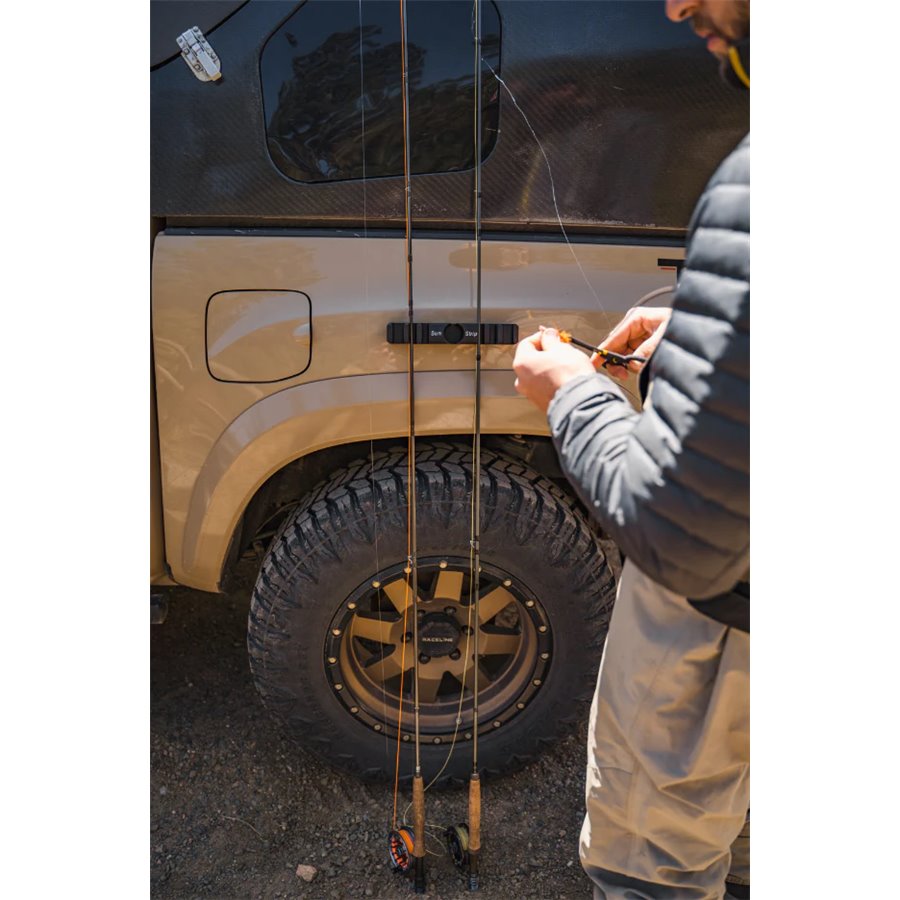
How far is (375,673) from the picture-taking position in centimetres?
236

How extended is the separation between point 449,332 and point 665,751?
96cm

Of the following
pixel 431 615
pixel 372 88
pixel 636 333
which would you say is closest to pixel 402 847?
Result: pixel 431 615

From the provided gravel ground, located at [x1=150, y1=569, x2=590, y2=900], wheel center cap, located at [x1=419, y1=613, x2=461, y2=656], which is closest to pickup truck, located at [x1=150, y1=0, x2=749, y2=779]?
wheel center cap, located at [x1=419, y1=613, x2=461, y2=656]

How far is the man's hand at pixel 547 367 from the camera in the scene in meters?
1.35

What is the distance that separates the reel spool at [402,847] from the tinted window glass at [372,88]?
1421 millimetres

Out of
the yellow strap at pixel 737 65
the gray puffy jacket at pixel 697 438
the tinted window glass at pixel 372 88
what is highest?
the tinted window glass at pixel 372 88

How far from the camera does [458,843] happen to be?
85.4 inches

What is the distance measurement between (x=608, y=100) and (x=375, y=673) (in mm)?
1400

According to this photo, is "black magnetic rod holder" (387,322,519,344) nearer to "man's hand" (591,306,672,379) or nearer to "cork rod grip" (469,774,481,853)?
"man's hand" (591,306,672,379)

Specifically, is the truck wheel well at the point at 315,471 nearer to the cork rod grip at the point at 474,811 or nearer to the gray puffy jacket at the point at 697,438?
the cork rod grip at the point at 474,811

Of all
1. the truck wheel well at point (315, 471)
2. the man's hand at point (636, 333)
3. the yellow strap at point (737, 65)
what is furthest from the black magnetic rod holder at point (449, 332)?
the yellow strap at point (737, 65)

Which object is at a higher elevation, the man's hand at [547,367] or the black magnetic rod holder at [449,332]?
the black magnetic rod holder at [449,332]

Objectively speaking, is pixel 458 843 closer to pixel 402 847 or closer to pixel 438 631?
pixel 402 847

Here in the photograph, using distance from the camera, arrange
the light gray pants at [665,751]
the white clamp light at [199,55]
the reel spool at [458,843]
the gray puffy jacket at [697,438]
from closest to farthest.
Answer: the gray puffy jacket at [697,438] < the light gray pants at [665,751] < the white clamp light at [199,55] < the reel spool at [458,843]
